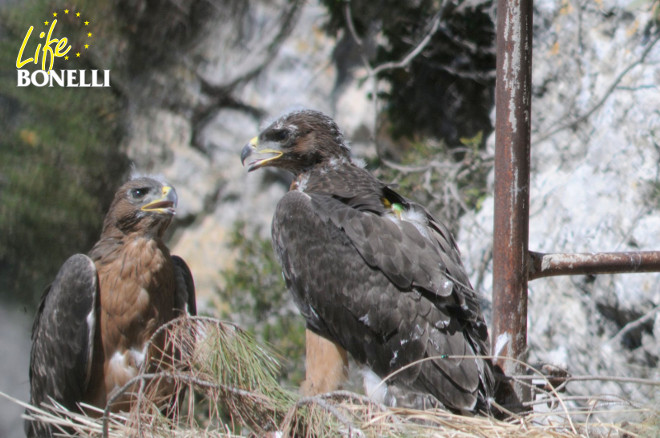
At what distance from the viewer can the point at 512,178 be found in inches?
78.9

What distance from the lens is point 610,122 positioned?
3.75 meters

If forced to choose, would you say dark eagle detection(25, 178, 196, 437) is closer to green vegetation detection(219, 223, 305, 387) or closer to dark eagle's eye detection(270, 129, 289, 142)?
dark eagle's eye detection(270, 129, 289, 142)

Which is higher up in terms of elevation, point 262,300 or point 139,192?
point 139,192

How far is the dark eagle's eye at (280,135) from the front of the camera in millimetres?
2670

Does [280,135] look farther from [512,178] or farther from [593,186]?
[593,186]

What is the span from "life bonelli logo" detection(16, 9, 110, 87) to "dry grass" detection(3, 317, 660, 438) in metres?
4.16

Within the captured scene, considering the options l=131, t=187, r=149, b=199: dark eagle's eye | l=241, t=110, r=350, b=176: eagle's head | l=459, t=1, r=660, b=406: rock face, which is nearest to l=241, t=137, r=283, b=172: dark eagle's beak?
l=241, t=110, r=350, b=176: eagle's head

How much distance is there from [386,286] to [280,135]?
781 millimetres

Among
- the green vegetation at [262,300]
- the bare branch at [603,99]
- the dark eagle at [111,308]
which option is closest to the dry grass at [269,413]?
the dark eagle at [111,308]

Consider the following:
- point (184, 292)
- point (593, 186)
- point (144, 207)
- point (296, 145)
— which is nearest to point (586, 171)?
point (593, 186)

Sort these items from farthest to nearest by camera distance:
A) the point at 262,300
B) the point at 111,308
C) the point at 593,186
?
the point at 262,300, the point at 593,186, the point at 111,308

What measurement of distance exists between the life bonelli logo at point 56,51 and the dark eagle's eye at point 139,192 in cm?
310

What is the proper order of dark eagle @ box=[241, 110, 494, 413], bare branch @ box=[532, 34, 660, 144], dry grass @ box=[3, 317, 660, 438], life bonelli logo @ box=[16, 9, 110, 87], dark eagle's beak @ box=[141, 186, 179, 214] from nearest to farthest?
dry grass @ box=[3, 317, 660, 438] < dark eagle @ box=[241, 110, 494, 413] < dark eagle's beak @ box=[141, 186, 179, 214] < bare branch @ box=[532, 34, 660, 144] < life bonelli logo @ box=[16, 9, 110, 87]

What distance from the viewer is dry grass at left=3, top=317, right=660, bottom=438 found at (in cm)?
163
